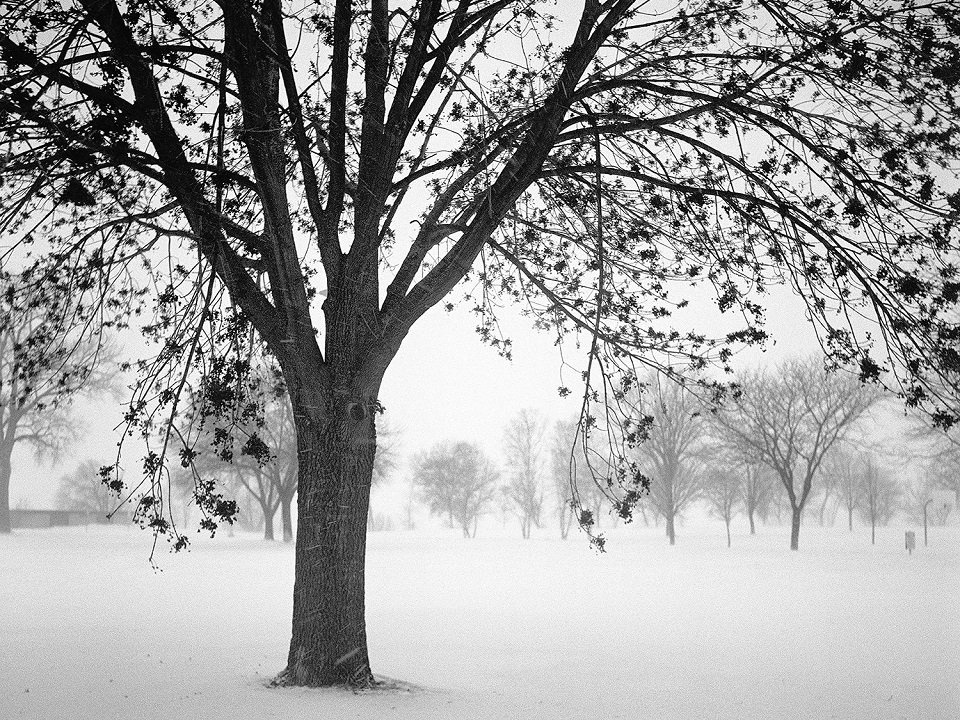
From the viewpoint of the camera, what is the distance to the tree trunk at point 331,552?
18.1 feet

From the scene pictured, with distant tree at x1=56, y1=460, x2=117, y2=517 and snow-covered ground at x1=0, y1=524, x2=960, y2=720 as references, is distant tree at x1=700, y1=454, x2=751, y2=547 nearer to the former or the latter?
snow-covered ground at x1=0, y1=524, x2=960, y2=720

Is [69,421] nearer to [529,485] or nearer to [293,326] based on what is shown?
[293,326]

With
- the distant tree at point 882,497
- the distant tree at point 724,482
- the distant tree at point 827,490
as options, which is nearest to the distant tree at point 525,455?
the distant tree at point 724,482

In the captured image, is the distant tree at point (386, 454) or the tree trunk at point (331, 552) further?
the distant tree at point (386, 454)

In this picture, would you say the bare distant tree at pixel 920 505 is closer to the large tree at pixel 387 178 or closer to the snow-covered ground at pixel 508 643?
the snow-covered ground at pixel 508 643

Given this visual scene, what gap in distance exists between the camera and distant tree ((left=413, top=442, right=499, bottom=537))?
53031 millimetres

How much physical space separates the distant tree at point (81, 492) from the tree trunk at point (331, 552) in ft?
166

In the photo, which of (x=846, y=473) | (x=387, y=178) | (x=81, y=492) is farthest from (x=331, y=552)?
(x=81, y=492)

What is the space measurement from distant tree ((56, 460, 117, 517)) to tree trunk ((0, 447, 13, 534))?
2051 cm

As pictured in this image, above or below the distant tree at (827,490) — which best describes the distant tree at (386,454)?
above

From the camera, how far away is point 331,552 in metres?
5.60

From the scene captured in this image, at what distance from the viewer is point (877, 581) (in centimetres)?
1750

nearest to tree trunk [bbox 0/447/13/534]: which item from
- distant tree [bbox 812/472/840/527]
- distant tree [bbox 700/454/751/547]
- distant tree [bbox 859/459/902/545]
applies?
distant tree [bbox 700/454/751/547]

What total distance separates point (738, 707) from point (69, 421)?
102 ft
